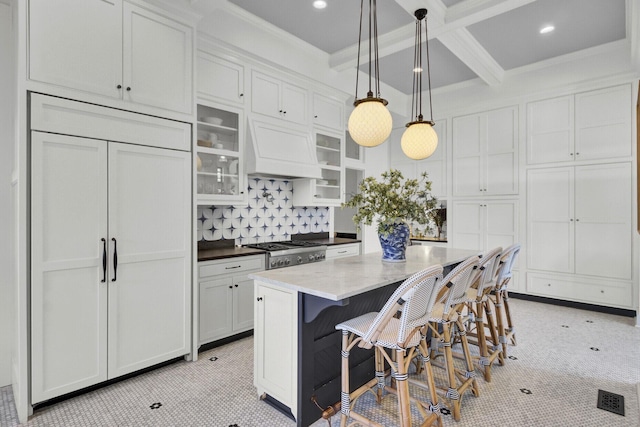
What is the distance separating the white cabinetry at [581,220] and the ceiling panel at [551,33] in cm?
148

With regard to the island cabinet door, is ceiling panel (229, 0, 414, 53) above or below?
above

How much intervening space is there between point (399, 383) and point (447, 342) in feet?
1.95

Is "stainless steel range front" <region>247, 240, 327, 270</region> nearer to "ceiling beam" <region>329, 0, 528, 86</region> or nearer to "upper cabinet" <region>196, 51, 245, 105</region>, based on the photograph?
"upper cabinet" <region>196, 51, 245, 105</region>

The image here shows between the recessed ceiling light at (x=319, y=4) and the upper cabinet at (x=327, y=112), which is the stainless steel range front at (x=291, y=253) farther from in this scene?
the recessed ceiling light at (x=319, y=4)

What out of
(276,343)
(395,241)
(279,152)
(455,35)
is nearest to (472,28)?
(455,35)

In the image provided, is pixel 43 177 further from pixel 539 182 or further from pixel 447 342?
pixel 539 182

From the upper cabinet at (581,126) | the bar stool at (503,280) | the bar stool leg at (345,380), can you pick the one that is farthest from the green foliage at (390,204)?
the upper cabinet at (581,126)

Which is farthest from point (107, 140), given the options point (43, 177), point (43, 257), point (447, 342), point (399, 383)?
point (447, 342)

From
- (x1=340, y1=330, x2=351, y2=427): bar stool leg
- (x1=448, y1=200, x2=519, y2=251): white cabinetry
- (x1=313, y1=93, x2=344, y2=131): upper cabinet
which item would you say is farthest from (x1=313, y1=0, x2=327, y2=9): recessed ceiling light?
(x1=448, y1=200, x2=519, y2=251): white cabinetry

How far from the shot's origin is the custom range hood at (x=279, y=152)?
3.56 meters

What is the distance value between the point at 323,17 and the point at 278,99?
96 cm

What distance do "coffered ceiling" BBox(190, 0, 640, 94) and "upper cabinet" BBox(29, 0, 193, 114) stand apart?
18.9 inches

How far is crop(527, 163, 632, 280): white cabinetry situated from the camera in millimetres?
4082

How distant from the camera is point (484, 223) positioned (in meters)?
5.10
